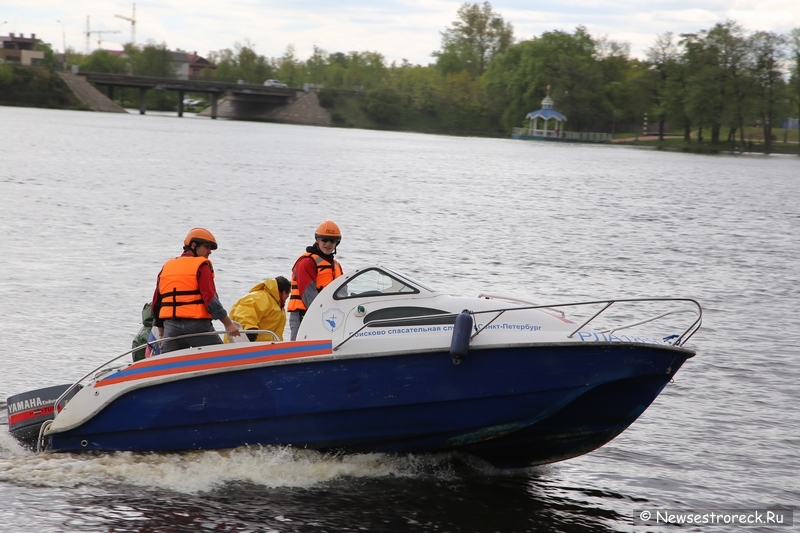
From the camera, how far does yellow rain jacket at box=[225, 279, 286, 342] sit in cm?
846

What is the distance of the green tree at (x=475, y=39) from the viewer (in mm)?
165000

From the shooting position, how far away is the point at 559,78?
384 feet

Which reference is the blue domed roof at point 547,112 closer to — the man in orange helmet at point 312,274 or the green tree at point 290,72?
the green tree at point 290,72

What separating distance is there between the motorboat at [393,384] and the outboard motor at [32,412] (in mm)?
427

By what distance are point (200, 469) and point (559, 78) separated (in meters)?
114

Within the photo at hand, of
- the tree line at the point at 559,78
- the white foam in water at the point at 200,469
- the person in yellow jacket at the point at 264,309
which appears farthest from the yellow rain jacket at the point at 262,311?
the tree line at the point at 559,78

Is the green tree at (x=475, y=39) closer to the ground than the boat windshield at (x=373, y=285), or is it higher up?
higher up

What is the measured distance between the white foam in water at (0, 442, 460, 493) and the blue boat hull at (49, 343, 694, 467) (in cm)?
11

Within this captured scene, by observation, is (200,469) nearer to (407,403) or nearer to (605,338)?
(407,403)

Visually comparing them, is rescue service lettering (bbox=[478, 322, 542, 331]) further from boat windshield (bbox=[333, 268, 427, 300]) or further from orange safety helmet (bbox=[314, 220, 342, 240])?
orange safety helmet (bbox=[314, 220, 342, 240])

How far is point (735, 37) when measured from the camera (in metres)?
100

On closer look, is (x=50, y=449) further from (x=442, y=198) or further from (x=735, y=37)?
(x=735, y=37)

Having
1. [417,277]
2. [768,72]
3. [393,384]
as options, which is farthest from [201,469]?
[768,72]

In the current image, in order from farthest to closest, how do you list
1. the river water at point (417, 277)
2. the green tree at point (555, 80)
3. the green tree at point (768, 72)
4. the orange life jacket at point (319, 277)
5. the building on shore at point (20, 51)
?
the building on shore at point (20, 51) < the green tree at point (555, 80) < the green tree at point (768, 72) < the orange life jacket at point (319, 277) < the river water at point (417, 277)
